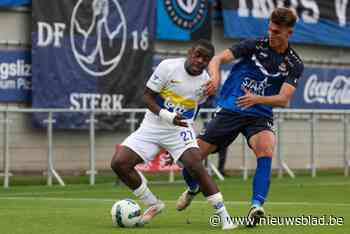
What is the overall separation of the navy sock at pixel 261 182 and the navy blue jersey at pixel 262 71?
21.6 inches

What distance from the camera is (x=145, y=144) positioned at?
1252 centimetres

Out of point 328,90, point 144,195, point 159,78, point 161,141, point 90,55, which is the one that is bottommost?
point 328,90

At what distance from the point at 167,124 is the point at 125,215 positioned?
112 cm

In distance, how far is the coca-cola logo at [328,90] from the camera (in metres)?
31.6

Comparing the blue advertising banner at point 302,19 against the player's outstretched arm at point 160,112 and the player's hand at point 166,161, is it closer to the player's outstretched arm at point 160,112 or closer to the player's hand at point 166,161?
the player's hand at point 166,161

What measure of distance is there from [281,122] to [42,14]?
5.95 metres

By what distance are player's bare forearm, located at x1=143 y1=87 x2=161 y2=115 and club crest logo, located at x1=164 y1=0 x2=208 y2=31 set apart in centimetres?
1551

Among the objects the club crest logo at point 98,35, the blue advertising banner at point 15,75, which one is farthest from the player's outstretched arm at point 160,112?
the club crest logo at point 98,35

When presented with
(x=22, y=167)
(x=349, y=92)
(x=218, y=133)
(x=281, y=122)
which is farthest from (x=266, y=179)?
(x=349, y=92)

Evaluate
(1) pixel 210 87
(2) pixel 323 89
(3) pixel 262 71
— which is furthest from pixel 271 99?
(2) pixel 323 89

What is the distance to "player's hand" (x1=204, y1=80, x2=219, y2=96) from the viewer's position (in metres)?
12.0

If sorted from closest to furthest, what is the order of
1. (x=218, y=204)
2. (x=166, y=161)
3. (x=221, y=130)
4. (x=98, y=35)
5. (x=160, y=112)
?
(x=218, y=204), (x=160, y=112), (x=221, y=130), (x=166, y=161), (x=98, y=35)

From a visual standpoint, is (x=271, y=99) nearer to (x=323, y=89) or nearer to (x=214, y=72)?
(x=214, y=72)

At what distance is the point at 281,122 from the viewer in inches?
1035
